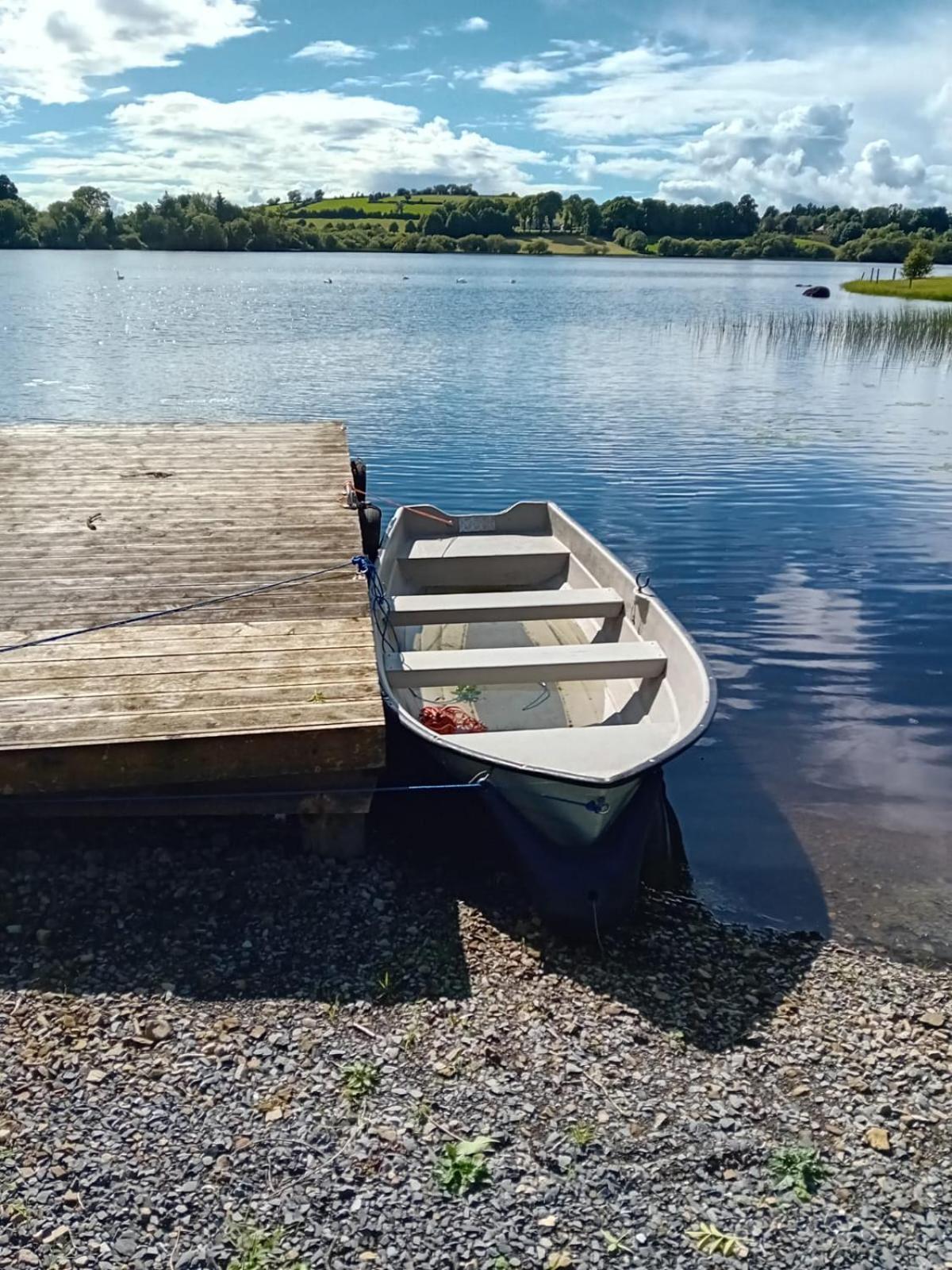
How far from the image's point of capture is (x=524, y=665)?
26.2 ft

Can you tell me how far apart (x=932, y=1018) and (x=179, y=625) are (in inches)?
239

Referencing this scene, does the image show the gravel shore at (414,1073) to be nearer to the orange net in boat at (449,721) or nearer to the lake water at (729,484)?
the orange net in boat at (449,721)

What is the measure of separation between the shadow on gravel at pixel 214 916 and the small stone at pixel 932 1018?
2795 millimetres

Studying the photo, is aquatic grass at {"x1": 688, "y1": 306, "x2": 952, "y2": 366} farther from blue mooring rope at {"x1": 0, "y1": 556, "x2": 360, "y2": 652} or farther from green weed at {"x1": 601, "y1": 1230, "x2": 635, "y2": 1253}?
green weed at {"x1": 601, "y1": 1230, "x2": 635, "y2": 1253}

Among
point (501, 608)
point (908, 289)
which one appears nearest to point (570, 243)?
point (908, 289)

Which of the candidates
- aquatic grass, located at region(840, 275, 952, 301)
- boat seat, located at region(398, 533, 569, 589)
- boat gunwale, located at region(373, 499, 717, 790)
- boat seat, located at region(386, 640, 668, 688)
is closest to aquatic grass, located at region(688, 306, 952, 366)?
aquatic grass, located at region(840, 275, 952, 301)

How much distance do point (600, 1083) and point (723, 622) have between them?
29.6ft

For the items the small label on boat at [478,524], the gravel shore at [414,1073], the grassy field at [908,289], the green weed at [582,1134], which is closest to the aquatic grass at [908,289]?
the grassy field at [908,289]

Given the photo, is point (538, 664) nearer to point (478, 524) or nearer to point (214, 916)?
point (214, 916)

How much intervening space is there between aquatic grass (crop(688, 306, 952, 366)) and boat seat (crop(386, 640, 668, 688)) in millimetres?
34377

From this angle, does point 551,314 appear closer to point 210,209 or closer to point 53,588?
point 53,588

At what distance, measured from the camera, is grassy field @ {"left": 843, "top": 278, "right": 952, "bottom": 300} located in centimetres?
6355

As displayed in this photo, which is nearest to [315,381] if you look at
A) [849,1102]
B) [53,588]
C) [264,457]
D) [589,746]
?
[264,457]

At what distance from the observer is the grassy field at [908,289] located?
63550 millimetres
